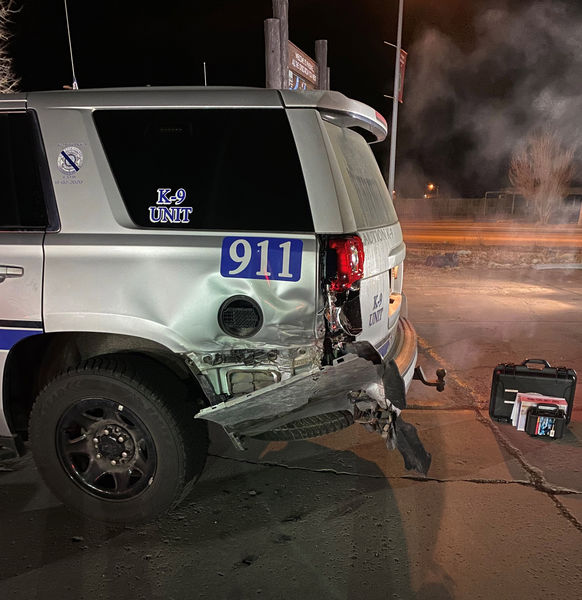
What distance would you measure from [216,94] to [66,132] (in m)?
0.82

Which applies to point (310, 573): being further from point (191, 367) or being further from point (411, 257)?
point (411, 257)

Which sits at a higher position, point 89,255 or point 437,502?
point 89,255

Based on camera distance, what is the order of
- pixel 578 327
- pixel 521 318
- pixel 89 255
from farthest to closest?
1. pixel 521 318
2. pixel 578 327
3. pixel 89 255

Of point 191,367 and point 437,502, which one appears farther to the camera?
point 437,502

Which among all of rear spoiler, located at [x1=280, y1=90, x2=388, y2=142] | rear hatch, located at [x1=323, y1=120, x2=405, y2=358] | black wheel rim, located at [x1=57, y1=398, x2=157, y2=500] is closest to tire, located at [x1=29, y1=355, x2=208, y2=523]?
black wheel rim, located at [x1=57, y1=398, x2=157, y2=500]

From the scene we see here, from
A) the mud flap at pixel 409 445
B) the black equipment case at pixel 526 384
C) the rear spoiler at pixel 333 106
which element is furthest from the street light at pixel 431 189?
the mud flap at pixel 409 445

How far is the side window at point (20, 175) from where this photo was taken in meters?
2.65

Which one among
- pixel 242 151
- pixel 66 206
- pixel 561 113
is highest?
pixel 561 113

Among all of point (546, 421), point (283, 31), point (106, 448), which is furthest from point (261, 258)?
point (283, 31)

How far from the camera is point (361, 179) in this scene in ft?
9.86

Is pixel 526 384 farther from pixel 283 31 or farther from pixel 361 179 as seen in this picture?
pixel 283 31

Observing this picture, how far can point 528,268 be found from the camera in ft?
42.7

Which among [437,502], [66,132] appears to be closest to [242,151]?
[66,132]

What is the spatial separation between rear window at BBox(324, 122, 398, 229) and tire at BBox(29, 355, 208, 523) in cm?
141
